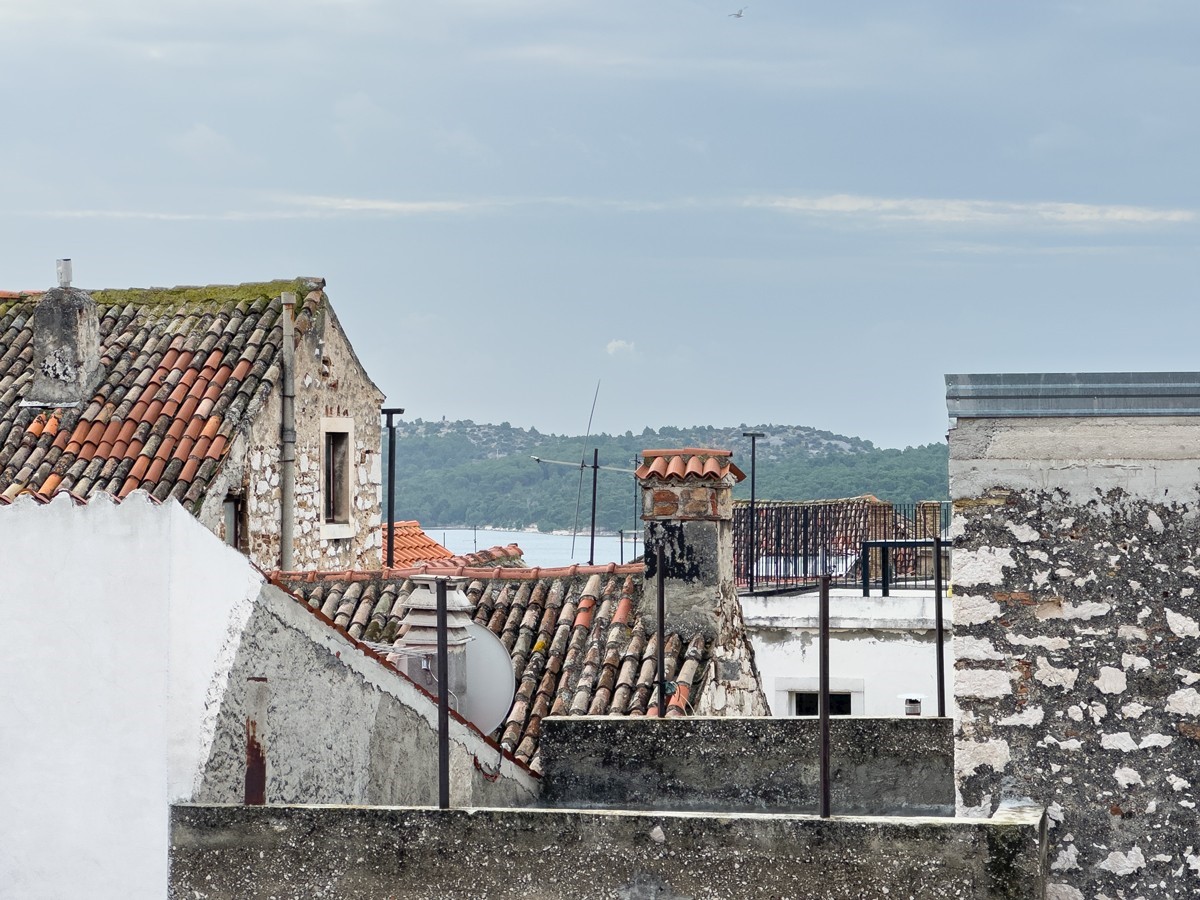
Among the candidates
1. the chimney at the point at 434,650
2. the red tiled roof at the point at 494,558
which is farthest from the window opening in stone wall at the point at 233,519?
the chimney at the point at 434,650

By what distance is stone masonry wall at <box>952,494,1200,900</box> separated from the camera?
226 inches

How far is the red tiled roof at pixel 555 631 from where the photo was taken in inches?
501

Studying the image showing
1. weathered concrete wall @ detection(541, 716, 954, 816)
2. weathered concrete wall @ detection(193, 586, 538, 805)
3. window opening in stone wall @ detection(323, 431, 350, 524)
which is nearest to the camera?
weathered concrete wall @ detection(193, 586, 538, 805)

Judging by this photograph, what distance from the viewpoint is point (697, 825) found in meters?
5.51

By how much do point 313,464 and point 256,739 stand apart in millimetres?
12459

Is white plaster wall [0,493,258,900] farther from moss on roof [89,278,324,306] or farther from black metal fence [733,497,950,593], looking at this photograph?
black metal fence [733,497,950,593]

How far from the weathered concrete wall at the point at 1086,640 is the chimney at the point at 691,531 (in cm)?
767

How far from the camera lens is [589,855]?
5.59 meters

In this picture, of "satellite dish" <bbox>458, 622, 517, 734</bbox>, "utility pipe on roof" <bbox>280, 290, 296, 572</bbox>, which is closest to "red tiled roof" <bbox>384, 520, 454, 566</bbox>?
"utility pipe on roof" <bbox>280, 290, 296, 572</bbox>

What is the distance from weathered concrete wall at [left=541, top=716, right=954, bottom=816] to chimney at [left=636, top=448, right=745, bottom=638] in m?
5.50

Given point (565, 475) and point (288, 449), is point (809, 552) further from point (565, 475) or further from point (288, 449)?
point (565, 475)

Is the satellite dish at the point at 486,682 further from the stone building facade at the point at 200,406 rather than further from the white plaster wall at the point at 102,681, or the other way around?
the stone building facade at the point at 200,406

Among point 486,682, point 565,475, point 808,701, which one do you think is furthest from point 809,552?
point 565,475

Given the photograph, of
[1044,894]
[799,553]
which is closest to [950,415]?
[1044,894]
